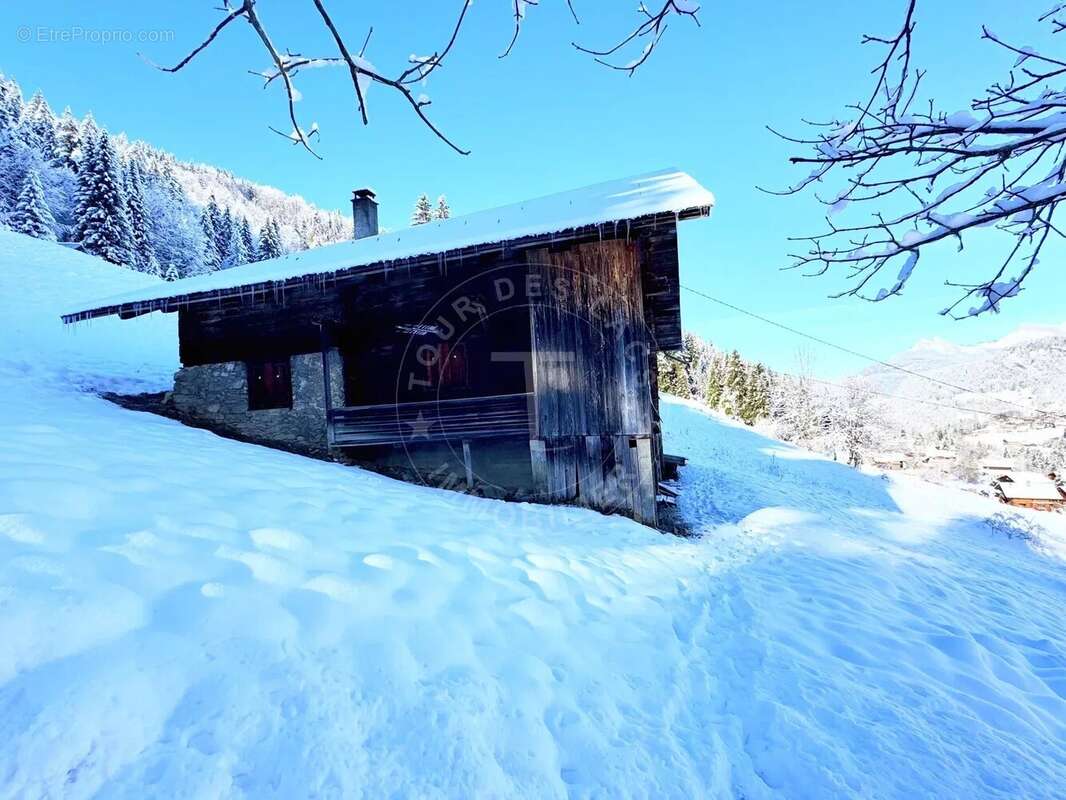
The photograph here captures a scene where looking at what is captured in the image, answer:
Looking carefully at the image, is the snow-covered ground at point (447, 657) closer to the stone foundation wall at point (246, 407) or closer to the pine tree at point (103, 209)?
the stone foundation wall at point (246, 407)

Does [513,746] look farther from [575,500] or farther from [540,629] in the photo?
[575,500]

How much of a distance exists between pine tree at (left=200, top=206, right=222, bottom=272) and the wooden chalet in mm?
40957

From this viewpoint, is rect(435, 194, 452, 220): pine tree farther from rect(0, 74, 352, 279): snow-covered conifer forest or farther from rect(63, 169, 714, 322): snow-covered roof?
rect(63, 169, 714, 322): snow-covered roof

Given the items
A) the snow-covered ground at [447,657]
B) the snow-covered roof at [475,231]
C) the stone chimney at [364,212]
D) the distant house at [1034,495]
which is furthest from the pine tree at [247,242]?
the distant house at [1034,495]

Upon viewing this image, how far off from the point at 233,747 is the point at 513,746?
3.97 feet

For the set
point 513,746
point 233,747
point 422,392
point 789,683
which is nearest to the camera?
point 233,747

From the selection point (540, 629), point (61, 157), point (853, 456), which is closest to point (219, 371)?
point (540, 629)

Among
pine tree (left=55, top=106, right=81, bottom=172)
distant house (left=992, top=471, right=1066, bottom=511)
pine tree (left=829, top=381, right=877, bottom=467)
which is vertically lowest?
→ distant house (left=992, top=471, right=1066, bottom=511)

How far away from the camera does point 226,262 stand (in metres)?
44.5

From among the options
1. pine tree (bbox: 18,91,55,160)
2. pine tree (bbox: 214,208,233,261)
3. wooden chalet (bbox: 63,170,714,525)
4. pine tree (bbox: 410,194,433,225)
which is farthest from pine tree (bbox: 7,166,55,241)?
wooden chalet (bbox: 63,170,714,525)

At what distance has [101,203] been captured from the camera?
1208 inches

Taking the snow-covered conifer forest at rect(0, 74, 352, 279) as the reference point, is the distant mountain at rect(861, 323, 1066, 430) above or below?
below

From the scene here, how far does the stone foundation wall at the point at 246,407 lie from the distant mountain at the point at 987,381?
35.7 ft

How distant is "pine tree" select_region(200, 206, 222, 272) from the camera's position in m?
43.1
